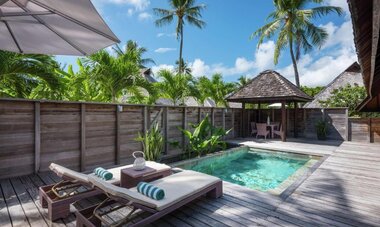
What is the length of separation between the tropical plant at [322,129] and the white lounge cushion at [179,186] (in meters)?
9.85

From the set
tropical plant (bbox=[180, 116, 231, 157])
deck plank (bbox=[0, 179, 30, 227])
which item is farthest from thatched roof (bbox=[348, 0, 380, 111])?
tropical plant (bbox=[180, 116, 231, 157])

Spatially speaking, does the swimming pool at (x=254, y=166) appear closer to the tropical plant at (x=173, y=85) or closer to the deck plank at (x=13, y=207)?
the deck plank at (x=13, y=207)

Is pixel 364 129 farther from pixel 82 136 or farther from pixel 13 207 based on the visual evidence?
pixel 13 207

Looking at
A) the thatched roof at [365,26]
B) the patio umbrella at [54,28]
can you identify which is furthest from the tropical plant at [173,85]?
the thatched roof at [365,26]

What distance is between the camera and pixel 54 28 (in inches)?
126

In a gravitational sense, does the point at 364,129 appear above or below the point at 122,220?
above

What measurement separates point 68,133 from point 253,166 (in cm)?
613

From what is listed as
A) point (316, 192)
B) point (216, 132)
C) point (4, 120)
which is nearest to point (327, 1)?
point (216, 132)

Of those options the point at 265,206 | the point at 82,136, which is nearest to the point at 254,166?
the point at 265,206

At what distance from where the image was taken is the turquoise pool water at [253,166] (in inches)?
256

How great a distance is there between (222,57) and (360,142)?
17.0m

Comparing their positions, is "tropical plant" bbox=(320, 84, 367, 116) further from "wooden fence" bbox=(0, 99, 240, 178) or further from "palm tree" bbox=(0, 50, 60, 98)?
"palm tree" bbox=(0, 50, 60, 98)

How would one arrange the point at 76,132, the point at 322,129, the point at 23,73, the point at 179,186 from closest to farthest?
the point at 179,186, the point at 76,132, the point at 23,73, the point at 322,129

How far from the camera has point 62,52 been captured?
3539 mm
